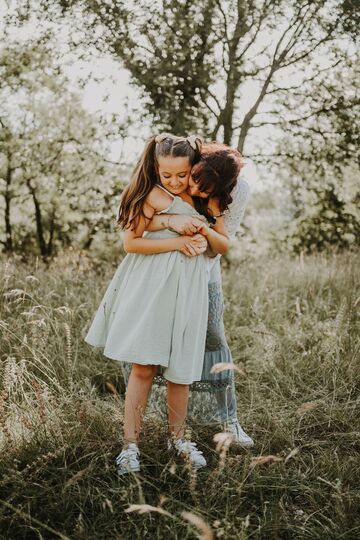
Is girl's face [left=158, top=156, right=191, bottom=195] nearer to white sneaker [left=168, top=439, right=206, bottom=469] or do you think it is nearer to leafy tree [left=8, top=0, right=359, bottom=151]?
white sneaker [left=168, top=439, right=206, bottom=469]

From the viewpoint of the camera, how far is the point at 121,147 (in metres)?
9.02

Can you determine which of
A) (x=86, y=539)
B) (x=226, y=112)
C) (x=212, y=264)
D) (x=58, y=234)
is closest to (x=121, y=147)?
(x=226, y=112)

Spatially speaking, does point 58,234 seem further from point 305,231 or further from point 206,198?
point 206,198

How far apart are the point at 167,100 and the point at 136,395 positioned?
20.6 feet

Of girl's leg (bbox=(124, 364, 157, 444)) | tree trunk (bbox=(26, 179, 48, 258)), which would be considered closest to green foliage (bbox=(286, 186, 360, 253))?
tree trunk (bbox=(26, 179, 48, 258))

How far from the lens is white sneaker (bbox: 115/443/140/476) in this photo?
2.36 m

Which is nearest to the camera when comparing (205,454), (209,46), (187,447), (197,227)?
(187,447)

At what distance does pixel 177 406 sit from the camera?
256 cm

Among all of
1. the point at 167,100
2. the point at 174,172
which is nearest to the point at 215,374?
the point at 174,172

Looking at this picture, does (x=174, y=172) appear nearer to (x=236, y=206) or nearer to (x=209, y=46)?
(x=236, y=206)

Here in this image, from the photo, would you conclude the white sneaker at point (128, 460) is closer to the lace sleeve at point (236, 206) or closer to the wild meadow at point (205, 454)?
the wild meadow at point (205, 454)

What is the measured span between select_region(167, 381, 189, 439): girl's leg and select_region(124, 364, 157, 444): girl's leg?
11cm

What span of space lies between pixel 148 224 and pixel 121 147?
6.77m

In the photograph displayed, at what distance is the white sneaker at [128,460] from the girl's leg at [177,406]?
20 cm
